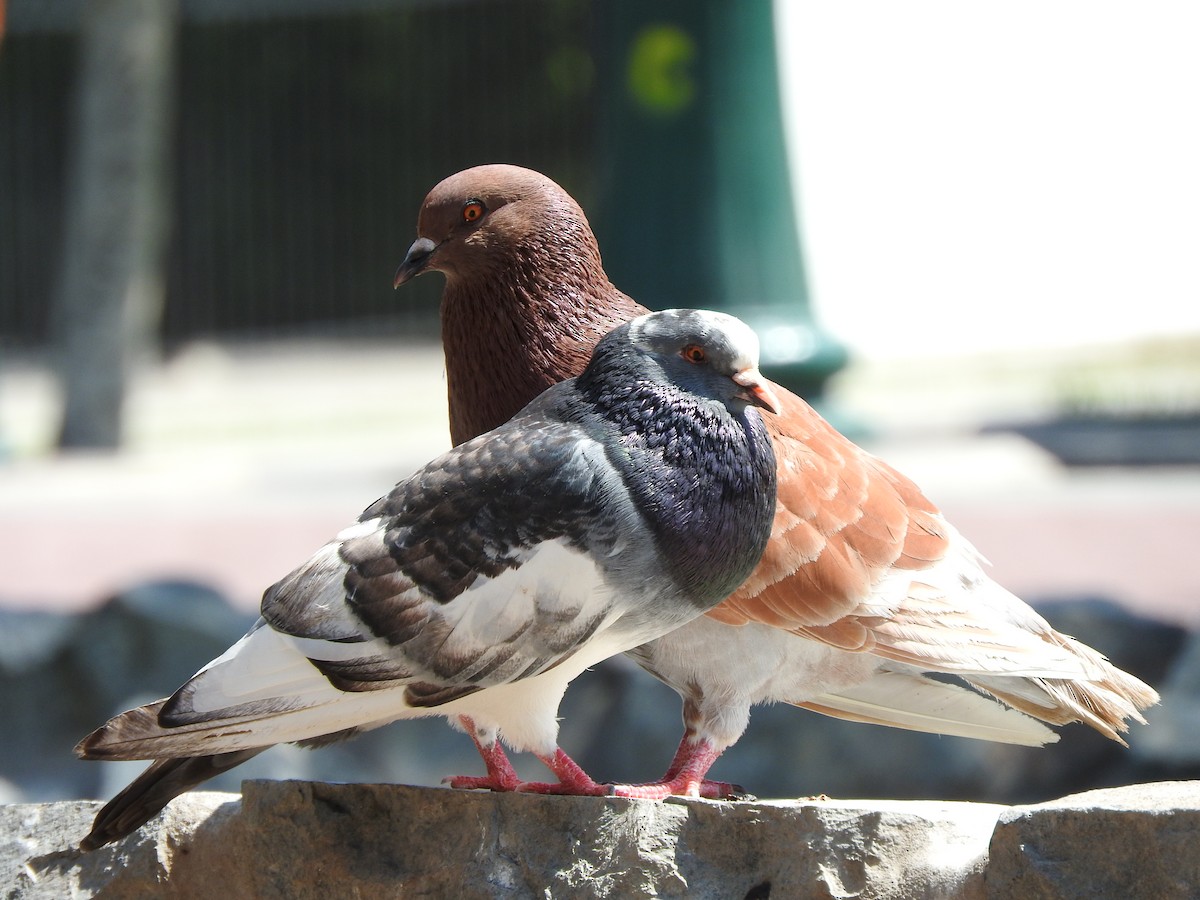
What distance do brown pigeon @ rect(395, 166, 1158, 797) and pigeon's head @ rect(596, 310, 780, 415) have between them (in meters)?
0.40

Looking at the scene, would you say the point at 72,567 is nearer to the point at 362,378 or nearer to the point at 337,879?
the point at 337,879

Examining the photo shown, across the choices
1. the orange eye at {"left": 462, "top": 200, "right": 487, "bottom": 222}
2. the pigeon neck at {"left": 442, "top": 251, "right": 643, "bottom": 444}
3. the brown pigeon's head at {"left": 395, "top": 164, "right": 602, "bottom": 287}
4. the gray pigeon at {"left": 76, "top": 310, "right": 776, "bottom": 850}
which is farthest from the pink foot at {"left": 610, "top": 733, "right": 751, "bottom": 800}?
the orange eye at {"left": 462, "top": 200, "right": 487, "bottom": 222}

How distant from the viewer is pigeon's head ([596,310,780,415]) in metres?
2.45

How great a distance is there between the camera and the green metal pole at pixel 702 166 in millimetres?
5941

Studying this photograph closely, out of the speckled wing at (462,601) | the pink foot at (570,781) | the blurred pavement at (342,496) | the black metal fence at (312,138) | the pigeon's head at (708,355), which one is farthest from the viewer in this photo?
the black metal fence at (312,138)

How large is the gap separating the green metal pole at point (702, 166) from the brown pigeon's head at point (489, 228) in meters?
3.01

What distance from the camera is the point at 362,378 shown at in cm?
1591

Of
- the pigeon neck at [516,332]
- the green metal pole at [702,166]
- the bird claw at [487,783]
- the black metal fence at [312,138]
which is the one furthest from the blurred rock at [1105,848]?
the black metal fence at [312,138]

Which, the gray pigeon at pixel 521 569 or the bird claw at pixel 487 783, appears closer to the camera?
the gray pigeon at pixel 521 569

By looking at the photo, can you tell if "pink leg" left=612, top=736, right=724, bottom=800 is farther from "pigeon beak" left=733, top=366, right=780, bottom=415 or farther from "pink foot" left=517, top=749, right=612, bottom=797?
"pigeon beak" left=733, top=366, right=780, bottom=415

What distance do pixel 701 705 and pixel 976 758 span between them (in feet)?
8.68

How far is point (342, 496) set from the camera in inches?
296

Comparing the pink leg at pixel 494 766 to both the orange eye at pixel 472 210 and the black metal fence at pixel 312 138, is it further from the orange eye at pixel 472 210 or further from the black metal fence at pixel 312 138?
the black metal fence at pixel 312 138

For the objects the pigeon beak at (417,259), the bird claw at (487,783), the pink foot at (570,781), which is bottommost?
the bird claw at (487,783)
